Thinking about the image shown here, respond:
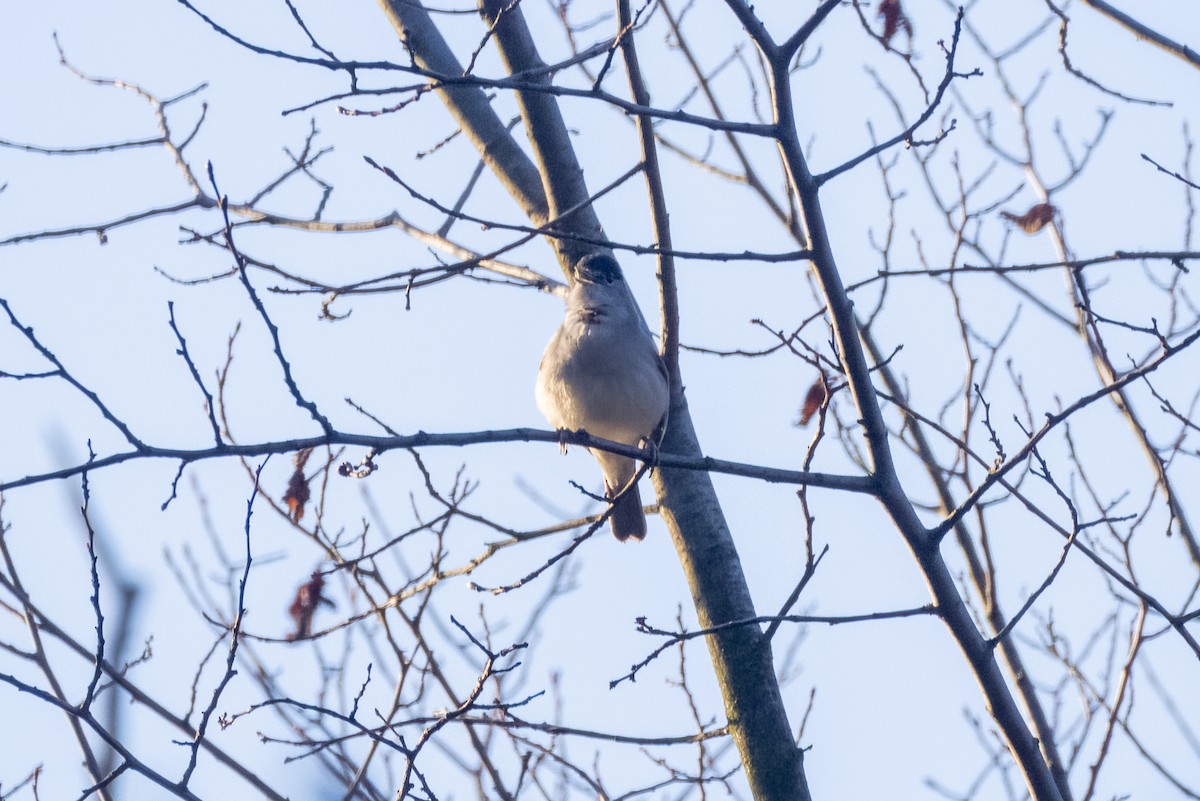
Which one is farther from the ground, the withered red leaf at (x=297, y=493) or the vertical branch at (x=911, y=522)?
the withered red leaf at (x=297, y=493)

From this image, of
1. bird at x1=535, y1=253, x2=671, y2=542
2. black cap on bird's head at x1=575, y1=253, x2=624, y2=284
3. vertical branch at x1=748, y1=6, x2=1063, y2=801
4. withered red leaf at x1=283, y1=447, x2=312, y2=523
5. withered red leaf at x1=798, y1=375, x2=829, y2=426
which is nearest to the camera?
vertical branch at x1=748, y1=6, x2=1063, y2=801

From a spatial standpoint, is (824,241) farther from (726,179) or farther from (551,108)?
(726,179)

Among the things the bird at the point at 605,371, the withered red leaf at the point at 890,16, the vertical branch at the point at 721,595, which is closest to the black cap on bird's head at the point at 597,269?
the bird at the point at 605,371

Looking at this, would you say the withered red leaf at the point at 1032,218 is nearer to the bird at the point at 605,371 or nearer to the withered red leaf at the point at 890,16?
the withered red leaf at the point at 890,16

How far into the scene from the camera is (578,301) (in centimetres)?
610

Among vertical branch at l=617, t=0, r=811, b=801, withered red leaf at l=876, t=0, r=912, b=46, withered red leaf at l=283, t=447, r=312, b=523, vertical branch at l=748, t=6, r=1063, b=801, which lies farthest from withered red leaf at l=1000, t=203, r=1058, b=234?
withered red leaf at l=283, t=447, r=312, b=523

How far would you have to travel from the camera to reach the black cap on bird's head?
20.1 ft

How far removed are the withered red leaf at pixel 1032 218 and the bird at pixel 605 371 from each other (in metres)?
1.61

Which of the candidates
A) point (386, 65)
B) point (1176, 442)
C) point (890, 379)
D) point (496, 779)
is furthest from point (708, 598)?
point (386, 65)

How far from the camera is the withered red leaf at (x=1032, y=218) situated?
5.39 metres

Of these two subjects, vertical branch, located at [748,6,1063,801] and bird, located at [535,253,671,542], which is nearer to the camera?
vertical branch, located at [748,6,1063,801]

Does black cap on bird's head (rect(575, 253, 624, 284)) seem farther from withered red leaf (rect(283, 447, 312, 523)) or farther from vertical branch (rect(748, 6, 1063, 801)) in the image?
vertical branch (rect(748, 6, 1063, 801))

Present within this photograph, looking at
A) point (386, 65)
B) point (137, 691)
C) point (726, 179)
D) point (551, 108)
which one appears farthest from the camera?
point (726, 179)

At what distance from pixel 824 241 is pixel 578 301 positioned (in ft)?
8.50
